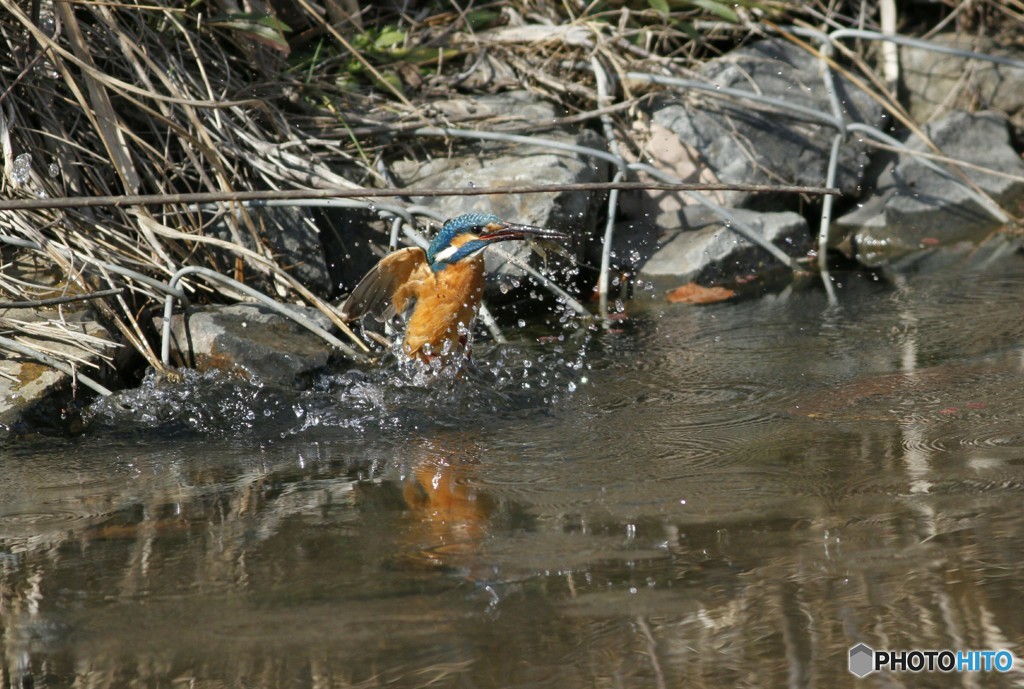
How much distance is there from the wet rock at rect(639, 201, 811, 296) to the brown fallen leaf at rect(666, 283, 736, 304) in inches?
2.2

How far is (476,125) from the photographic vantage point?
5.61 metres

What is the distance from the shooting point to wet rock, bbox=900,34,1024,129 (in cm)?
693

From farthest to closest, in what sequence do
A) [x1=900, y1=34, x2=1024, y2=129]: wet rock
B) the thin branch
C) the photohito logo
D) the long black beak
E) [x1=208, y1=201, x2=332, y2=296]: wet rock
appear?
[x1=900, y1=34, x2=1024, y2=129]: wet rock
[x1=208, y1=201, x2=332, y2=296]: wet rock
the long black beak
the thin branch
the photohito logo

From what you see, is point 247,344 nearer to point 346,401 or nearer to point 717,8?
point 346,401

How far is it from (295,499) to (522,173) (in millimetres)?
2779

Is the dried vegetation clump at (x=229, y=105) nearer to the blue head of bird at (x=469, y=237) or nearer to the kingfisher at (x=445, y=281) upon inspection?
the kingfisher at (x=445, y=281)

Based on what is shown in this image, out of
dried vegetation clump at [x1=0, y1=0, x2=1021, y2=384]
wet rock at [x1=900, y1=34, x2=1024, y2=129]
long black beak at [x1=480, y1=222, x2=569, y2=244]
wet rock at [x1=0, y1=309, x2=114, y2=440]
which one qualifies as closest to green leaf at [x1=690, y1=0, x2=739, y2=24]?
dried vegetation clump at [x1=0, y1=0, x2=1021, y2=384]

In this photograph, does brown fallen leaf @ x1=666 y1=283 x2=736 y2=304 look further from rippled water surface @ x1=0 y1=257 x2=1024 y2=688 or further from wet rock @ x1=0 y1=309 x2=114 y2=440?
wet rock @ x1=0 y1=309 x2=114 y2=440

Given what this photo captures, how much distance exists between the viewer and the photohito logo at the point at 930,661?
195 centimetres

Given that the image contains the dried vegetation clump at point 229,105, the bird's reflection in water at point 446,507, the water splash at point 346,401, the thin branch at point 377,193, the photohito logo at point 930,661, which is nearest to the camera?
the photohito logo at point 930,661

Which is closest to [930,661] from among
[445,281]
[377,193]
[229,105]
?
[377,193]

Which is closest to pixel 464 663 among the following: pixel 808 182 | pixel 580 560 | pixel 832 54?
pixel 580 560

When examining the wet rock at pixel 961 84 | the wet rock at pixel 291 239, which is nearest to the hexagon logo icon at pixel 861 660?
the wet rock at pixel 291 239

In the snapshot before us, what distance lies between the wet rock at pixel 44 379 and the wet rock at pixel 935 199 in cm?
383
